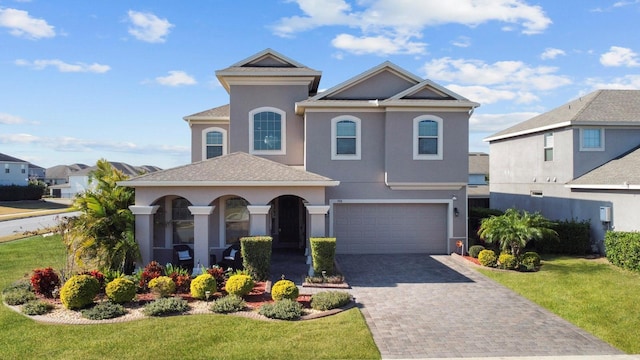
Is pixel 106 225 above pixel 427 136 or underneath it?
underneath

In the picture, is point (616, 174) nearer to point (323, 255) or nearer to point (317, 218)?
point (317, 218)

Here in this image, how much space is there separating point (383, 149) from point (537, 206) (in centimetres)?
1040

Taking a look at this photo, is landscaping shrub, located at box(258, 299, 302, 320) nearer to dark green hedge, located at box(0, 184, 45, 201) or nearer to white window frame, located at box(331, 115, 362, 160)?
white window frame, located at box(331, 115, 362, 160)

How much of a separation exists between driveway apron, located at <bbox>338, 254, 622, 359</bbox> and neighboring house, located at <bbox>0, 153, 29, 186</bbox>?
224 ft

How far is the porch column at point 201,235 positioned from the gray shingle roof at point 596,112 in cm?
1622

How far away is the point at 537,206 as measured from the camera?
73.4 ft

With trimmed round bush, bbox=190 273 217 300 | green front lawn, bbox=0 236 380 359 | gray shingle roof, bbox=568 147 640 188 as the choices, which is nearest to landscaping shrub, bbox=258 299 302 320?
green front lawn, bbox=0 236 380 359

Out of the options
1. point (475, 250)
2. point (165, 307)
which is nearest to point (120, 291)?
point (165, 307)

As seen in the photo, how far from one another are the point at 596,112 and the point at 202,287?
19074 millimetres

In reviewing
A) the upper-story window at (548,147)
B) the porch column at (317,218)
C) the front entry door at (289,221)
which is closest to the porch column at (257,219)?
the porch column at (317,218)

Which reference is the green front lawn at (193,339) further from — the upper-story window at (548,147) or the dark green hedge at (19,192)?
the dark green hedge at (19,192)

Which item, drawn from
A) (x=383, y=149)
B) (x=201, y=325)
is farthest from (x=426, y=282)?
(x=201, y=325)

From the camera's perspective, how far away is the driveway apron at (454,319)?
8383 millimetres

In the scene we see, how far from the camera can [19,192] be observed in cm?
5347
